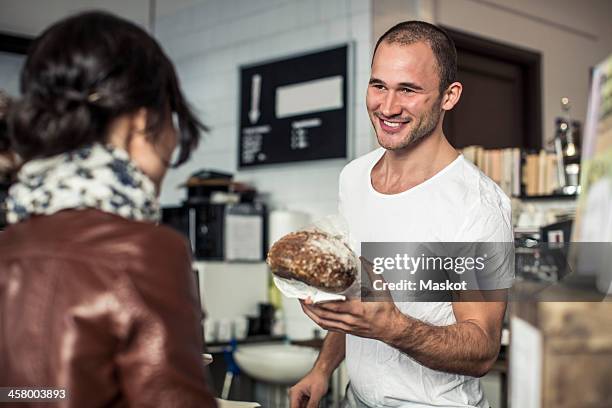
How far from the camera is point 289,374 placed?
3.77m

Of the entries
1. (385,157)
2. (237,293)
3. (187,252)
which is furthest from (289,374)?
(187,252)

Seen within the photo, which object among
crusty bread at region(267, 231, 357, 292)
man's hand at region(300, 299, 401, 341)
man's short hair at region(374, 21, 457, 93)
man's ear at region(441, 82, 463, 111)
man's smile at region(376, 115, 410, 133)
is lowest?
man's hand at region(300, 299, 401, 341)

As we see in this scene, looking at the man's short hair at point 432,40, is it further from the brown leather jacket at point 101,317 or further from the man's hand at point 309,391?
the brown leather jacket at point 101,317

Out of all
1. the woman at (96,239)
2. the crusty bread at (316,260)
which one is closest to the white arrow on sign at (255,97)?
the crusty bread at (316,260)

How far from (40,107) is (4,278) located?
0.20 meters

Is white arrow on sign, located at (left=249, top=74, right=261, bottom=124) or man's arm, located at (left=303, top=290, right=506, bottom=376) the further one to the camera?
white arrow on sign, located at (left=249, top=74, right=261, bottom=124)

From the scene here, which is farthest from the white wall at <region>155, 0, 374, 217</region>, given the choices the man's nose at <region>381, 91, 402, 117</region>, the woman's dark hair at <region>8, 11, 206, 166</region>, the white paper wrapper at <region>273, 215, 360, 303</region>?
the woman's dark hair at <region>8, 11, 206, 166</region>

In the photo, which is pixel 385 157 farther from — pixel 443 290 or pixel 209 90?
pixel 209 90

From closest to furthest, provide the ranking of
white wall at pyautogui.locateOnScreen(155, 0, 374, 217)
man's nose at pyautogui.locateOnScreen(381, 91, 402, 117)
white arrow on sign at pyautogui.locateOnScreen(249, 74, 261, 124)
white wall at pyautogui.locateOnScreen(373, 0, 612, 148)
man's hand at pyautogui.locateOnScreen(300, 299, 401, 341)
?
man's hand at pyautogui.locateOnScreen(300, 299, 401, 341)
man's nose at pyautogui.locateOnScreen(381, 91, 402, 117)
white wall at pyautogui.locateOnScreen(155, 0, 374, 217)
white wall at pyautogui.locateOnScreen(373, 0, 612, 148)
white arrow on sign at pyautogui.locateOnScreen(249, 74, 261, 124)

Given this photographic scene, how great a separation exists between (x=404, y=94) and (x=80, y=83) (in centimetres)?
94

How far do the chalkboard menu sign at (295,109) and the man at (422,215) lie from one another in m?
2.49

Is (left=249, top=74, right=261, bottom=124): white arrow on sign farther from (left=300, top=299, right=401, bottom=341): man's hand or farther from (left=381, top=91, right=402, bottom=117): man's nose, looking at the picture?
(left=300, top=299, right=401, bottom=341): man's hand

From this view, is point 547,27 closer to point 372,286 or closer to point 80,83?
point 372,286

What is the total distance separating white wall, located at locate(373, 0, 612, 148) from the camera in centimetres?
440
